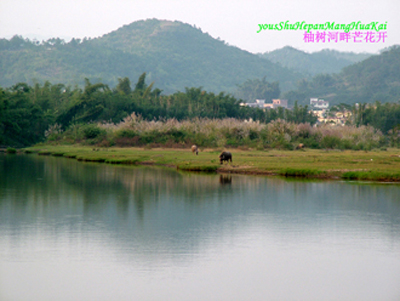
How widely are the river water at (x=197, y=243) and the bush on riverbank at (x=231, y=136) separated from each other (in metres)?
24.3

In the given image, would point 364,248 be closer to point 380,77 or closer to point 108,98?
point 108,98

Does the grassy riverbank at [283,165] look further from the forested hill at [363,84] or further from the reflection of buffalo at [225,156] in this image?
the forested hill at [363,84]

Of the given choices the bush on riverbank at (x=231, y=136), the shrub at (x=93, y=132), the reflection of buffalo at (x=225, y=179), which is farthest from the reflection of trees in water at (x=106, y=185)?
the shrub at (x=93, y=132)

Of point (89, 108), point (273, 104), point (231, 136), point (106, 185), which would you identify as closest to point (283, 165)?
point (106, 185)

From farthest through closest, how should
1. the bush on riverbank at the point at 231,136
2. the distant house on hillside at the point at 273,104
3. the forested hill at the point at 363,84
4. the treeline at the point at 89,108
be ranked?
the distant house on hillside at the point at 273,104, the forested hill at the point at 363,84, the treeline at the point at 89,108, the bush on riverbank at the point at 231,136

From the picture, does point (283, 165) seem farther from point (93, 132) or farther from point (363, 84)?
point (363, 84)

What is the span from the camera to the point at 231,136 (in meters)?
48.7

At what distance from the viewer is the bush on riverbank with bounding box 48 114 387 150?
156ft

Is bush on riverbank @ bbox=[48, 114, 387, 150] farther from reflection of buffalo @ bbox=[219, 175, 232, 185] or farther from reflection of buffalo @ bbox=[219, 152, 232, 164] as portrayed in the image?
reflection of buffalo @ bbox=[219, 175, 232, 185]

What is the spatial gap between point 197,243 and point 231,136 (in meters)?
35.8

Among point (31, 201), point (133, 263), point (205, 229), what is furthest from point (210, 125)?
point (133, 263)

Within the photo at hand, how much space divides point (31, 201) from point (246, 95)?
180 m

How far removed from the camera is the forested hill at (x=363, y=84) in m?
175

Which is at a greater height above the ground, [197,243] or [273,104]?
[273,104]
